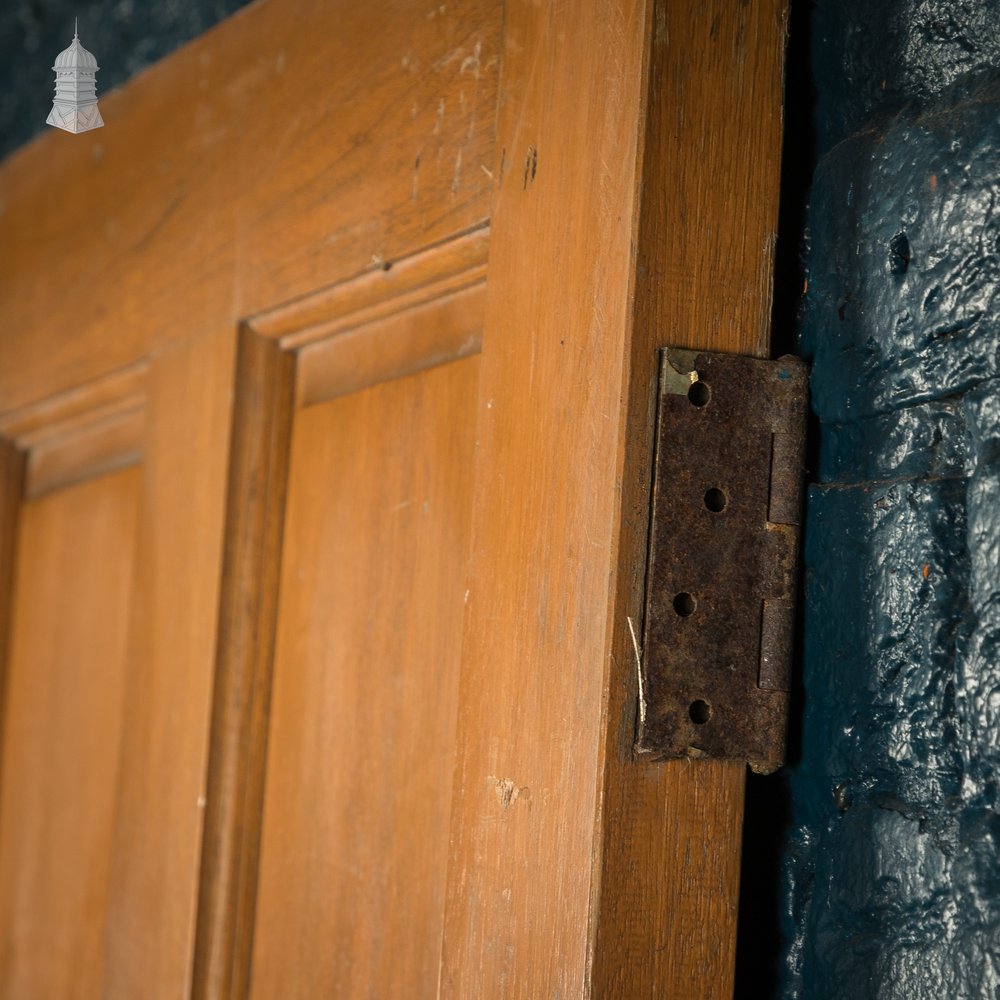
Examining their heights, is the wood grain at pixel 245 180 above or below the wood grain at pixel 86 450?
above

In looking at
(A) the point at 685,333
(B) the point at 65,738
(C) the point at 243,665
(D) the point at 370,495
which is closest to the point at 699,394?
(A) the point at 685,333

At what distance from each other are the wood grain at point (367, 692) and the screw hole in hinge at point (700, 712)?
0.19m

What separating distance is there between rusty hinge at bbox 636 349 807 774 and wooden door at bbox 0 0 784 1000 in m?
0.01

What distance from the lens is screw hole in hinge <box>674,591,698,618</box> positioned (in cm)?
57

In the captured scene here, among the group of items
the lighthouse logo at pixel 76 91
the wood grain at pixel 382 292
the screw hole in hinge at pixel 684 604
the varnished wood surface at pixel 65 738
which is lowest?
the varnished wood surface at pixel 65 738

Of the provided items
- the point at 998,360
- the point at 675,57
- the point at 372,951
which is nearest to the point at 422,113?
the point at 675,57

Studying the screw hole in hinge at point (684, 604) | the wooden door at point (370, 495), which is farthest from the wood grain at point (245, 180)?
the screw hole in hinge at point (684, 604)

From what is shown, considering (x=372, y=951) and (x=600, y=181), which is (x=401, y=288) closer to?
(x=600, y=181)

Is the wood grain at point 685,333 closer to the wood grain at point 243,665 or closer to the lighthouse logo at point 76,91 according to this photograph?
the wood grain at point 243,665

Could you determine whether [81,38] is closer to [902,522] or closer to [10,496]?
[10,496]

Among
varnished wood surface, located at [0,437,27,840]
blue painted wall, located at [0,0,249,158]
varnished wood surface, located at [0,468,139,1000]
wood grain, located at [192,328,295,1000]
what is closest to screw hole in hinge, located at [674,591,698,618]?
wood grain, located at [192,328,295,1000]

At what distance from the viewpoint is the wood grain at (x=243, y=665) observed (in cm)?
89

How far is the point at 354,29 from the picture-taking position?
0.84m

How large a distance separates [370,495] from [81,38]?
714 mm
